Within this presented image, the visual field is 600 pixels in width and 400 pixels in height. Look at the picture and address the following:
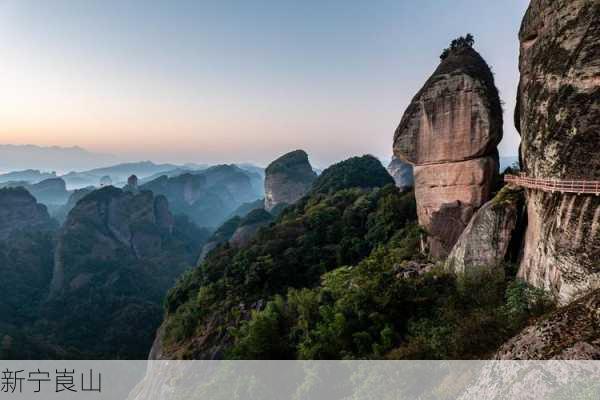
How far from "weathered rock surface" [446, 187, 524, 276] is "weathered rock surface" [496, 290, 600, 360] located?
5.99 meters

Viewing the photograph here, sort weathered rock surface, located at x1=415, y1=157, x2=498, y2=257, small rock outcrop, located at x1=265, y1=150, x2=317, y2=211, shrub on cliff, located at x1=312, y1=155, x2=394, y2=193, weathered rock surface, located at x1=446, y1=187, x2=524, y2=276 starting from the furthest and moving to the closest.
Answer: small rock outcrop, located at x1=265, y1=150, x2=317, y2=211
shrub on cliff, located at x1=312, y1=155, x2=394, y2=193
weathered rock surface, located at x1=415, y1=157, x2=498, y2=257
weathered rock surface, located at x1=446, y1=187, x2=524, y2=276

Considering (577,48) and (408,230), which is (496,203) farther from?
(408,230)

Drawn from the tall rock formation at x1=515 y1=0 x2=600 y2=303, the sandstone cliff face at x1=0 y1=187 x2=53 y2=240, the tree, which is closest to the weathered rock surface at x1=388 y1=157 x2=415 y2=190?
Answer: the tree

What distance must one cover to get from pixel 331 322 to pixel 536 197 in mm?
9262

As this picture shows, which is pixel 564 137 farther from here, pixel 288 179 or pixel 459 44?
pixel 288 179

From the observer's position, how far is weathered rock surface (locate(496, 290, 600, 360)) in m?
8.00

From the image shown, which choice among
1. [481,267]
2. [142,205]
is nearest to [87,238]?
[142,205]

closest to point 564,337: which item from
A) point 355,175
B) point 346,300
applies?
point 346,300

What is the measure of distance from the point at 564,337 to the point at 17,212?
12692 centimetres

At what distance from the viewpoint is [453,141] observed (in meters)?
18.1

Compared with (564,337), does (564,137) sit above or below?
above

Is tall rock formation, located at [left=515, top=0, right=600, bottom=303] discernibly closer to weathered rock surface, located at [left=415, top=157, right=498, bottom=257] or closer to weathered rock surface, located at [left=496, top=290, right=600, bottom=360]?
weathered rock surface, located at [left=496, top=290, right=600, bottom=360]

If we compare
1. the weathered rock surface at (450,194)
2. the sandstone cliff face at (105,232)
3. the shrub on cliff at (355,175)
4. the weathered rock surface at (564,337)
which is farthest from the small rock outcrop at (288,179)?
the weathered rock surface at (564,337)

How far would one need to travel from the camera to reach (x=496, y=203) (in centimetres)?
1566
